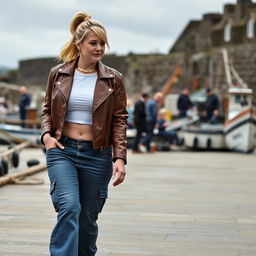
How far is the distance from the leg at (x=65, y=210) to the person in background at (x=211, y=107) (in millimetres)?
19132

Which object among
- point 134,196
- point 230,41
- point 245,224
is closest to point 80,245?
point 245,224

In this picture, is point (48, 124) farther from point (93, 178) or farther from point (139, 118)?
point (139, 118)

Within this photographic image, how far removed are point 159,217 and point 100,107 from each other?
3432 mm

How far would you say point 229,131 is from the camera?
2114 cm

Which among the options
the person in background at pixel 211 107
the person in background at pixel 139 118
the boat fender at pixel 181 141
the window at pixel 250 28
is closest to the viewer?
the person in background at pixel 139 118

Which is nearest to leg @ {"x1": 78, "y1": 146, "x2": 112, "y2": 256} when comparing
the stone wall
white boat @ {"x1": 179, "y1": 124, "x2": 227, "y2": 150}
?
white boat @ {"x1": 179, "y1": 124, "x2": 227, "y2": 150}

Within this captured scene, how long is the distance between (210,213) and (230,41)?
106ft

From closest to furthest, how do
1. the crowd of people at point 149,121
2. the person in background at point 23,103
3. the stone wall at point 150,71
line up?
the crowd of people at point 149,121 < the person in background at point 23,103 < the stone wall at point 150,71

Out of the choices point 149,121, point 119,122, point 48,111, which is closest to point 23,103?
point 149,121

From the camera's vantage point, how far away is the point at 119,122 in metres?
4.82

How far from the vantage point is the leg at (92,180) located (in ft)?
15.3

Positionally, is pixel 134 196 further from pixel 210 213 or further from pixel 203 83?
pixel 203 83

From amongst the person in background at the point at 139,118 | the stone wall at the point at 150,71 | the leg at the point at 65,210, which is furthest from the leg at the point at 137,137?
the stone wall at the point at 150,71

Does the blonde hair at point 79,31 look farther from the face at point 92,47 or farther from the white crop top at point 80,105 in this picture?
→ the white crop top at point 80,105
